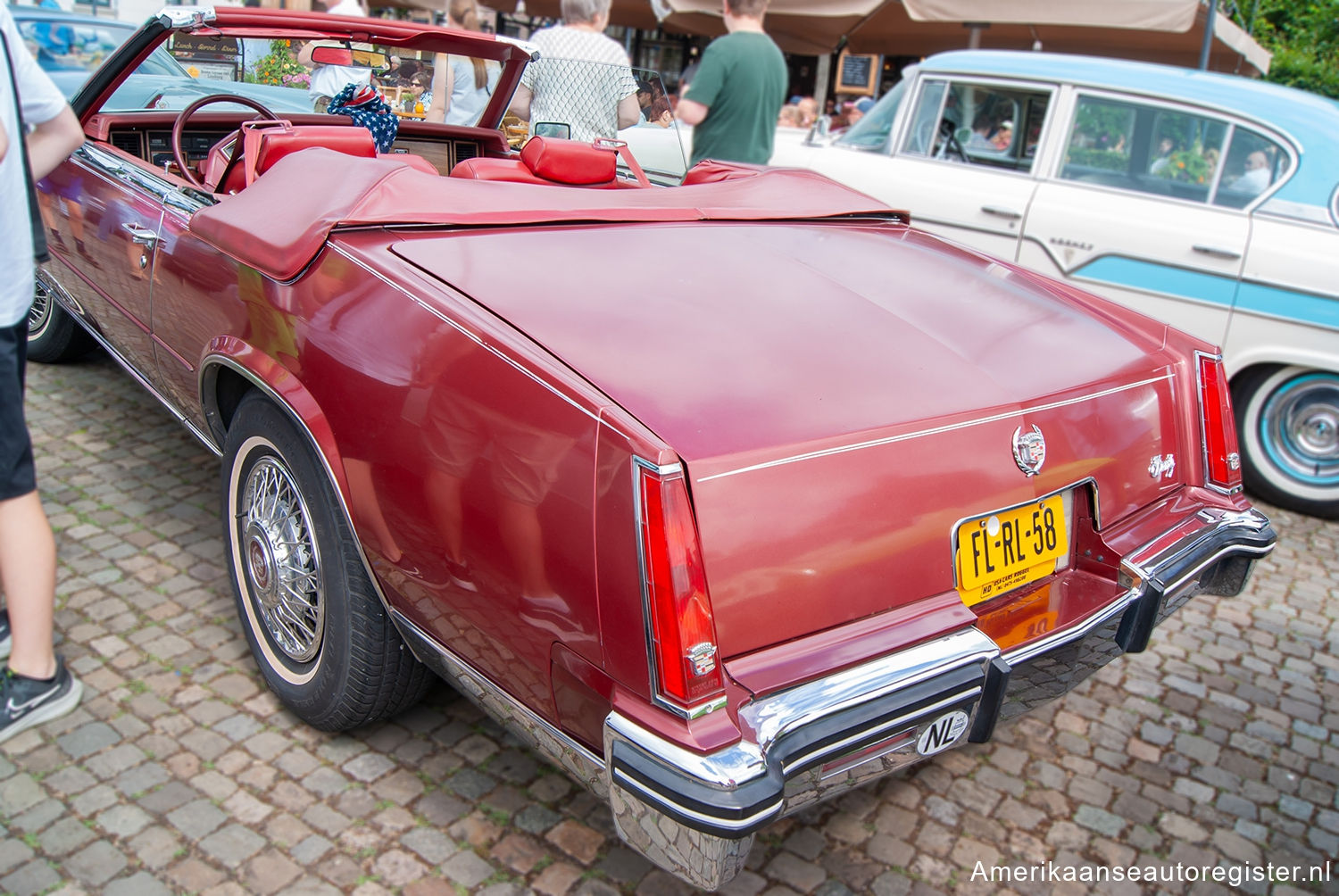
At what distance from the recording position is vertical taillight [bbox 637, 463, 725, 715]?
5.29 ft

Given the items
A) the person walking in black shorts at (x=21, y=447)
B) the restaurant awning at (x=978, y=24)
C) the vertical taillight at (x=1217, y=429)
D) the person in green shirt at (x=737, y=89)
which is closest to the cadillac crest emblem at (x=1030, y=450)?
the vertical taillight at (x=1217, y=429)

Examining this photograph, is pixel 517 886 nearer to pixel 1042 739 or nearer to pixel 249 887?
pixel 249 887

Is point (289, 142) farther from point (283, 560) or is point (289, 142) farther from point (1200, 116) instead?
point (1200, 116)

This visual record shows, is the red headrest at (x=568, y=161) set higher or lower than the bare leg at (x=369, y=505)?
higher

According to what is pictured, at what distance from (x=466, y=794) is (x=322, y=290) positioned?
1226mm

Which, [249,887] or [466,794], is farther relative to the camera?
[466,794]

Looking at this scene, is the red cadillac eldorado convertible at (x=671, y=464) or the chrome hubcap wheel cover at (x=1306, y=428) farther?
the chrome hubcap wheel cover at (x=1306, y=428)

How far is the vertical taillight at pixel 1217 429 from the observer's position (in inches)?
101

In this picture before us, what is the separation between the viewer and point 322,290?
2207mm

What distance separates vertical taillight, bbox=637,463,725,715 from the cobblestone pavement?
79cm

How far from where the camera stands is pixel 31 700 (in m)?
2.49

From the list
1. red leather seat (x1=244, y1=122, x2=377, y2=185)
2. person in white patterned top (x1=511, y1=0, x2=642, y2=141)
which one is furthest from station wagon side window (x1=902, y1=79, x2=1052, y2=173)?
red leather seat (x1=244, y1=122, x2=377, y2=185)

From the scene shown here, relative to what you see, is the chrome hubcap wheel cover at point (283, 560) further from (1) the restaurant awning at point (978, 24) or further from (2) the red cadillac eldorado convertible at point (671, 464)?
(1) the restaurant awning at point (978, 24)

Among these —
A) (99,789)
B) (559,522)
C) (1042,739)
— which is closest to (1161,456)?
(1042,739)
